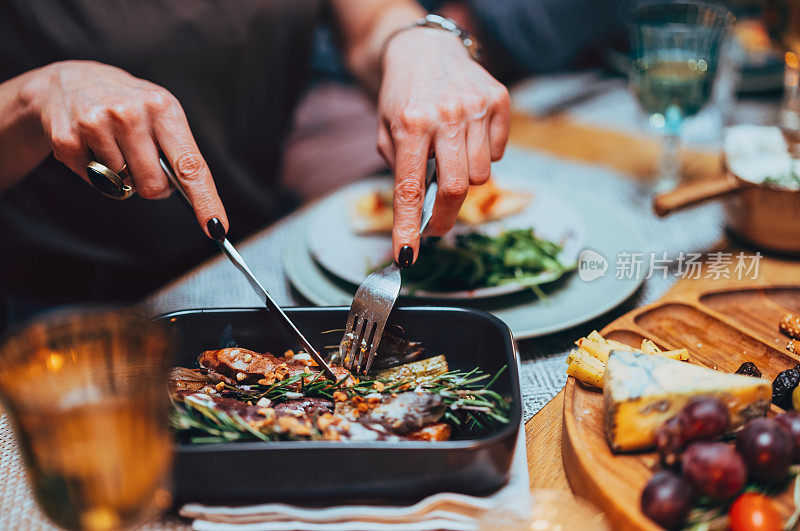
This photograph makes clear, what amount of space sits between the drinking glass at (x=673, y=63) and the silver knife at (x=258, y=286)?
118 centimetres

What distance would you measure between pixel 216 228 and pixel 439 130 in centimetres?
44

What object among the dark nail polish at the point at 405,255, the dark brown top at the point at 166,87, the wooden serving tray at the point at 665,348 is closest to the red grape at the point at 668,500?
the wooden serving tray at the point at 665,348

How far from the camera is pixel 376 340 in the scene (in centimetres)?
101

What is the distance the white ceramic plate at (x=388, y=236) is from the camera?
1290 mm

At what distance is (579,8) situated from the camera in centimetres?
245

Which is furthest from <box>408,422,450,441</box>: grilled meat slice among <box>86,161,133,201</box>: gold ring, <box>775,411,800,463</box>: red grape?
<box>86,161,133,201</box>: gold ring

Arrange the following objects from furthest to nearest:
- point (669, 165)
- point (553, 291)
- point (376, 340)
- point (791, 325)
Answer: point (669, 165) → point (553, 291) → point (791, 325) → point (376, 340)

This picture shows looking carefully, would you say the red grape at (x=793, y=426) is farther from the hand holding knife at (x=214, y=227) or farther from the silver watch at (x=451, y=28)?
the silver watch at (x=451, y=28)

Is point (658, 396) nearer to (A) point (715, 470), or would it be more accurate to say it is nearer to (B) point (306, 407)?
(A) point (715, 470)

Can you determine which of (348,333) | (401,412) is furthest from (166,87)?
(401,412)

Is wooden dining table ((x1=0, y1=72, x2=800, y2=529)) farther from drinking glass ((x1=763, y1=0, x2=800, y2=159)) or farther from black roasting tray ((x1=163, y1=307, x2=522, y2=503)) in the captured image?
A: drinking glass ((x1=763, y1=0, x2=800, y2=159))

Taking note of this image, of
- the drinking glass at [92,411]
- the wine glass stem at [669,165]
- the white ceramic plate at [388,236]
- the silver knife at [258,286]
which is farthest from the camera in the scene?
the wine glass stem at [669,165]

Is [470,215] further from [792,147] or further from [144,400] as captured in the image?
[144,400]

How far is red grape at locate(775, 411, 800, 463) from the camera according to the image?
0.77 metres
